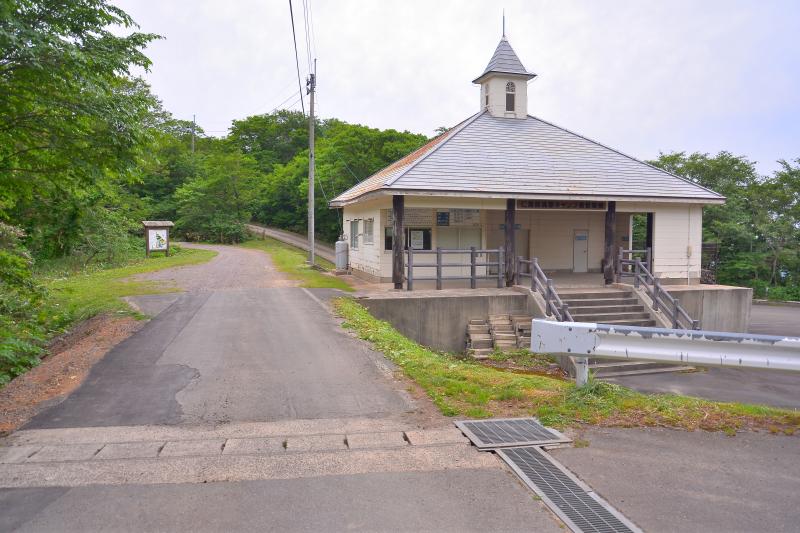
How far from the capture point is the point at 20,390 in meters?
7.28

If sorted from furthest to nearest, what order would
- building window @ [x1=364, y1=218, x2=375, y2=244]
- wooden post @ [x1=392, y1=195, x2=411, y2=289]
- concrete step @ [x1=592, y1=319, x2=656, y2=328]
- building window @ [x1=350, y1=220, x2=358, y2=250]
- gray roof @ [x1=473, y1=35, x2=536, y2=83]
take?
building window @ [x1=350, y1=220, x2=358, y2=250], gray roof @ [x1=473, y1=35, x2=536, y2=83], building window @ [x1=364, y1=218, x2=375, y2=244], wooden post @ [x1=392, y1=195, x2=411, y2=289], concrete step @ [x1=592, y1=319, x2=656, y2=328]

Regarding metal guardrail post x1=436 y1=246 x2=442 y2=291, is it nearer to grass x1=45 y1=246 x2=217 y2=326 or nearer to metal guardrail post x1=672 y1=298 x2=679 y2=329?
metal guardrail post x1=672 y1=298 x2=679 y2=329

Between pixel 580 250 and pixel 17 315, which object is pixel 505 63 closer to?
pixel 580 250

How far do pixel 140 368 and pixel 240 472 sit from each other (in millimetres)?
4351

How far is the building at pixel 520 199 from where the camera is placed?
54.3 ft

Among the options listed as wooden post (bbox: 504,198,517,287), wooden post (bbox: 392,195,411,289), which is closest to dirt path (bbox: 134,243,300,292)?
wooden post (bbox: 392,195,411,289)

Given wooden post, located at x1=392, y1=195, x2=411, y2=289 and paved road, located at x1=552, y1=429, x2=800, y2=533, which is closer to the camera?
paved road, located at x1=552, y1=429, x2=800, y2=533

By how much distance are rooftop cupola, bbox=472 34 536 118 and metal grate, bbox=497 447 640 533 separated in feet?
57.1

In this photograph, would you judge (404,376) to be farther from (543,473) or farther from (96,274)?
(96,274)

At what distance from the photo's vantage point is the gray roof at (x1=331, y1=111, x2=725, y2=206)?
16406mm

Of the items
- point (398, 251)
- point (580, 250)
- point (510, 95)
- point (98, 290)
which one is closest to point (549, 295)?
point (398, 251)

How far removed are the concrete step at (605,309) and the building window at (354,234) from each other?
9.79 metres

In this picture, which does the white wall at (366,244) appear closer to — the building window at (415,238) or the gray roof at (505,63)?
the building window at (415,238)

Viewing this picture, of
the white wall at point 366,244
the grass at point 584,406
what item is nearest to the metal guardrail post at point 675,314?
the grass at point 584,406
